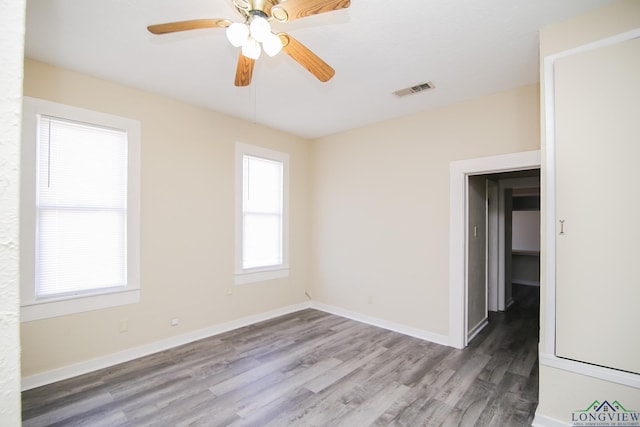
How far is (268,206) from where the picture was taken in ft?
15.0

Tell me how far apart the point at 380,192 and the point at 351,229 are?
2.48 feet

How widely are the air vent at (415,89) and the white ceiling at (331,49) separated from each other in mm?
64

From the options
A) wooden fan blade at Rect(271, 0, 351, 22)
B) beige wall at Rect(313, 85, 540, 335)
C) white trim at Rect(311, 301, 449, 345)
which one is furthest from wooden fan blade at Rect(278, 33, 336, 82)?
white trim at Rect(311, 301, 449, 345)

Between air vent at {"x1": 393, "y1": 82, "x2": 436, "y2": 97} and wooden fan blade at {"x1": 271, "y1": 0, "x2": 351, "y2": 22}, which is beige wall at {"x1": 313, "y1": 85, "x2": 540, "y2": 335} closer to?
air vent at {"x1": 393, "y1": 82, "x2": 436, "y2": 97}

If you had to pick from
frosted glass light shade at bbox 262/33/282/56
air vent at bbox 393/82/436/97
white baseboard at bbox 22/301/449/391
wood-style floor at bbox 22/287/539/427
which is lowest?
wood-style floor at bbox 22/287/539/427

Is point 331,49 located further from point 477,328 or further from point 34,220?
point 477,328

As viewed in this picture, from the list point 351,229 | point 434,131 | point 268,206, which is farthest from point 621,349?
point 268,206

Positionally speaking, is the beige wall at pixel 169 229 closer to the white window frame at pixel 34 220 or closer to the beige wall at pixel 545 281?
the white window frame at pixel 34 220

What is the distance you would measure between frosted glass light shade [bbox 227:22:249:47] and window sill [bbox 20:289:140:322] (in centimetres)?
278

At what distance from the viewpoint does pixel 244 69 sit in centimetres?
216

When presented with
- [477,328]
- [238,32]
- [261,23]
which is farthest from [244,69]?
[477,328]

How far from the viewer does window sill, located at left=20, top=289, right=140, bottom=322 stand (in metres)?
2.63

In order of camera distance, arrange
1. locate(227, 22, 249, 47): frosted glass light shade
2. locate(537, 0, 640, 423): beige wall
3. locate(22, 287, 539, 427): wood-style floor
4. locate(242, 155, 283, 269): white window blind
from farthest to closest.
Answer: locate(242, 155, 283, 269): white window blind → locate(22, 287, 539, 427): wood-style floor → locate(537, 0, 640, 423): beige wall → locate(227, 22, 249, 47): frosted glass light shade

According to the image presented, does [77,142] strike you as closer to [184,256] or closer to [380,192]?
[184,256]
